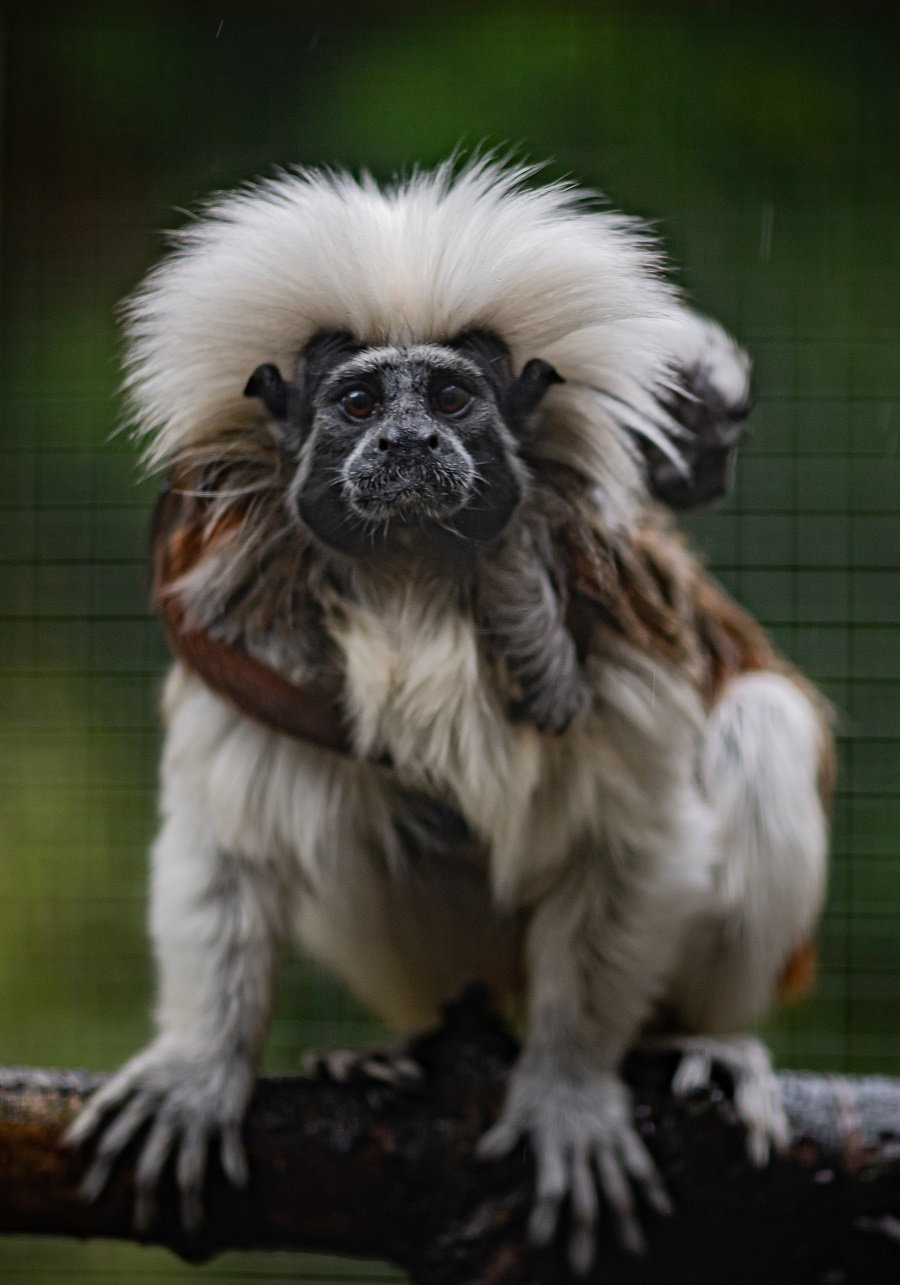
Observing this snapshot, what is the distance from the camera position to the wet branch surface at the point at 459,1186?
6.21 feet

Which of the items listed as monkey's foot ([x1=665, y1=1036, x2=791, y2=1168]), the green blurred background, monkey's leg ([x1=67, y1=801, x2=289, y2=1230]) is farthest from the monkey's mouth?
the green blurred background

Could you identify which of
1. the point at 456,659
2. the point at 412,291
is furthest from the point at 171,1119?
the point at 412,291

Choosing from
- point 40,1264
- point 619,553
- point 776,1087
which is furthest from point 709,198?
point 40,1264

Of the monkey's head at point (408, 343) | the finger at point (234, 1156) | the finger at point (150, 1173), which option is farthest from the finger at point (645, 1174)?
the monkey's head at point (408, 343)

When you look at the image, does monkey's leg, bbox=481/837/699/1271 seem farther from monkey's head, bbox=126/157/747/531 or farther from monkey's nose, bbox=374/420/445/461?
monkey's nose, bbox=374/420/445/461

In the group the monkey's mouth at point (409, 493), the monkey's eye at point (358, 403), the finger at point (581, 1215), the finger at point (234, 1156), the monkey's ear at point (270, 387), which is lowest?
the finger at point (581, 1215)

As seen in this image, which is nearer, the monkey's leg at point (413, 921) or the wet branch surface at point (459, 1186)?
the wet branch surface at point (459, 1186)

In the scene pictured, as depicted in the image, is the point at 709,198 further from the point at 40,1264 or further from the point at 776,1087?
the point at 40,1264

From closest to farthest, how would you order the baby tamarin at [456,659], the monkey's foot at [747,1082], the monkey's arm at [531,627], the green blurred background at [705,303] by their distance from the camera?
the baby tamarin at [456,659], the monkey's arm at [531,627], the monkey's foot at [747,1082], the green blurred background at [705,303]

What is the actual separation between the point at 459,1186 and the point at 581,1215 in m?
0.17

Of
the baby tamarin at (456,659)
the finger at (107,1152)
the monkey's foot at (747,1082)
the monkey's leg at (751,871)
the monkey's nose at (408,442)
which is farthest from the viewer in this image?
the monkey's leg at (751,871)

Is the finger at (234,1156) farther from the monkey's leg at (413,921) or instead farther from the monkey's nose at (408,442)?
the monkey's nose at (408,442)

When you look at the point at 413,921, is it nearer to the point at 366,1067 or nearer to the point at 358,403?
the point at 366,1067

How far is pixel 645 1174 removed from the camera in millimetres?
1948
